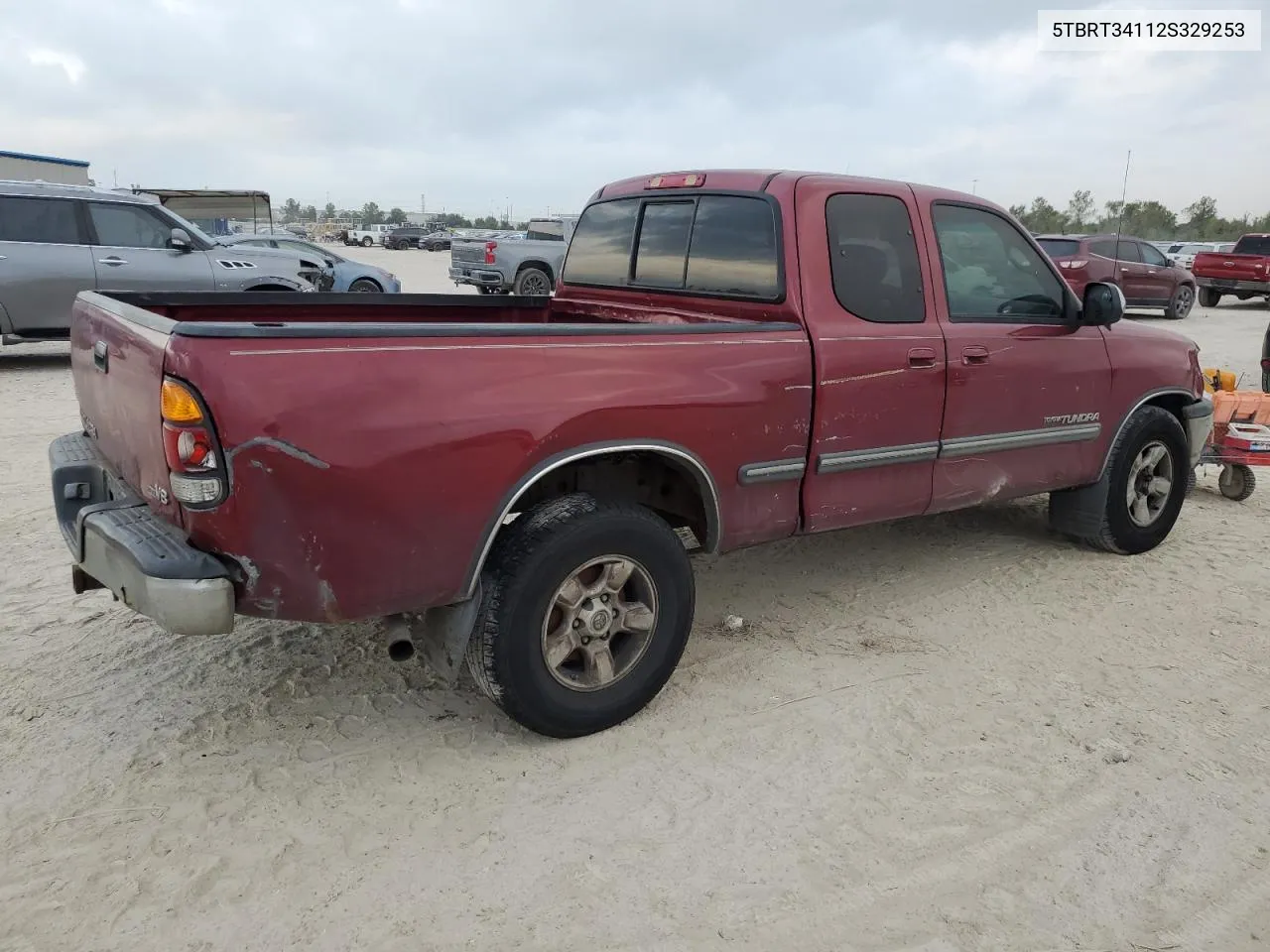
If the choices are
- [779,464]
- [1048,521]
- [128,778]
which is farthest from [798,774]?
[1048,521]

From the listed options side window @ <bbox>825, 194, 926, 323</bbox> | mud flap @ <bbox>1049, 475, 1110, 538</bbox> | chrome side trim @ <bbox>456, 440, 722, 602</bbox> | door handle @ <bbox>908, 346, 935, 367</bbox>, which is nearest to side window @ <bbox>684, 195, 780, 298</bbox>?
side window @ <bbox>825, 194, 926, 323</bbox>

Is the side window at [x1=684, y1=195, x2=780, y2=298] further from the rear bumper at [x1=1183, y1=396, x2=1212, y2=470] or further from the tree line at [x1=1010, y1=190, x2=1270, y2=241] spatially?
the tree line at [x1=1010, y1=190, x2=1270, y2=241]

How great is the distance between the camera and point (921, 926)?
8.00 feet

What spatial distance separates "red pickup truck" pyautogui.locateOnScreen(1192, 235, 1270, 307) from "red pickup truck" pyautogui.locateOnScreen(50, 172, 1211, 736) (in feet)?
61.5

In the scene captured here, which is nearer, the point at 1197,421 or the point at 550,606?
the point at 550,606

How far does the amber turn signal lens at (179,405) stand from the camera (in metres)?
2.48

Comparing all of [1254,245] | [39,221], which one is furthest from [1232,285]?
[39,221]

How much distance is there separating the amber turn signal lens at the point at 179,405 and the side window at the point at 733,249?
84.2 inches

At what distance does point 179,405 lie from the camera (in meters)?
2.50

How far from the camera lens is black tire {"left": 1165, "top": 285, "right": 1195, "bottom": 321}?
1878cm

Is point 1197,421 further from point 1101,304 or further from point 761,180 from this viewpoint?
point 761,180

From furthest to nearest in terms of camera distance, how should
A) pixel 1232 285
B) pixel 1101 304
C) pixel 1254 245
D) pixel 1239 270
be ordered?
pixel 1254 245 < pixel 1232 285 < pixel 1239 270 < pixel 1101 304

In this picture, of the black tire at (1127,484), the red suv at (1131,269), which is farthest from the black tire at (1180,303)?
the black tire at (1127,484)

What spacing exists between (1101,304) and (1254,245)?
67.5 feet
